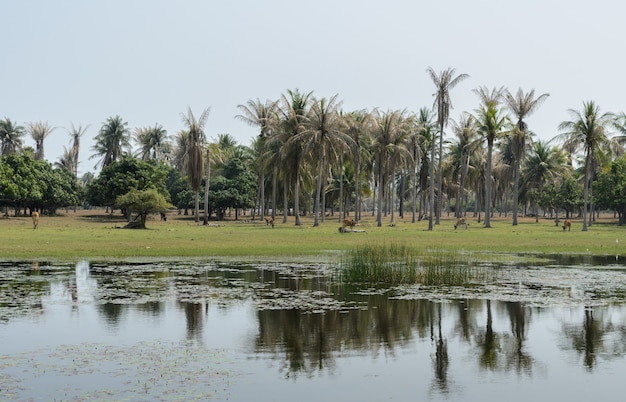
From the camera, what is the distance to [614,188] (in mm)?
88625

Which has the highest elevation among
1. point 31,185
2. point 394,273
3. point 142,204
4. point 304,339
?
point 31,185

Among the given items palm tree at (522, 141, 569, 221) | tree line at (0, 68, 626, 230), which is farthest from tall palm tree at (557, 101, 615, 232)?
palm tree at (522, 141, 569, 221)

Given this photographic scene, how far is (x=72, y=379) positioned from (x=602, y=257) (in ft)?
106

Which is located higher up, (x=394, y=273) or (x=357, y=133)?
(x=357, y=133)

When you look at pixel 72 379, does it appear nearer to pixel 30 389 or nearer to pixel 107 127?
pixel 30 389

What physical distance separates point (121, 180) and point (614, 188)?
60613 mm

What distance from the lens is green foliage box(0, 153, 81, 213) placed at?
82062 mm

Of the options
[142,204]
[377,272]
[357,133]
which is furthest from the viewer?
[357,133]

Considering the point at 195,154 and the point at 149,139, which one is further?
the point at 149,139

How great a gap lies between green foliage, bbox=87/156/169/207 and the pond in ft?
205

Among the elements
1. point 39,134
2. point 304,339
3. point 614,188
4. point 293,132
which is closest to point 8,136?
point 39,134

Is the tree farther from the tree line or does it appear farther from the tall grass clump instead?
the tall grass clump

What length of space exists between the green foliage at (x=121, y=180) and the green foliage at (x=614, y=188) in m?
54.9

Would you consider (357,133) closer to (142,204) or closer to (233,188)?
(233,188)
